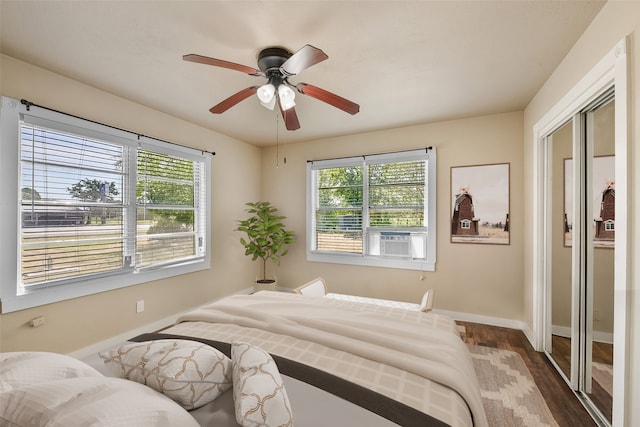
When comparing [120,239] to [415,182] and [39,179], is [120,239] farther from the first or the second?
[415,182]

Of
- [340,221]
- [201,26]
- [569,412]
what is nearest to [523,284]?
[569,412]

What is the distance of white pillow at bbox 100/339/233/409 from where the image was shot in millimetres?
958

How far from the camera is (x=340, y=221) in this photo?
13.6ft

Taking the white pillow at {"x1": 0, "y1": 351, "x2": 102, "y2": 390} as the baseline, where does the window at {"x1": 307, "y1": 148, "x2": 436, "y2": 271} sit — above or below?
above

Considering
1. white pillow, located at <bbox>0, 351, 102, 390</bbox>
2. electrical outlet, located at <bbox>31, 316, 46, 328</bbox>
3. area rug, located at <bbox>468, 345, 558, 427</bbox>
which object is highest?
white pillow, located at <bbox>0, 351, 102, 390</bbox>

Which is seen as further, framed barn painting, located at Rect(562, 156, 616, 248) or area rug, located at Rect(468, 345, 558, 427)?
area rug, located at Rect(468, 345, 558, 427)

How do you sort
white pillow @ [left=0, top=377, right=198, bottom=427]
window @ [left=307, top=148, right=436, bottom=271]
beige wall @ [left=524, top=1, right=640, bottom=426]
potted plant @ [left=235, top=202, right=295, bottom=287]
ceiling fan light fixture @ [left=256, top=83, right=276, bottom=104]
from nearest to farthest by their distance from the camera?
white pillow @ [left=0, top=377, right=198, bottom=427] → beige wall @ [left=524, top=1, right=640, bottom=426] → ceiling fan light fixture @ [left=256, top=83, right=276, bottom=104] → window @ [left=307, top=148, right=436, bottom=271] → potted plant @ [left=235, top=202, right=295, bottom=287]

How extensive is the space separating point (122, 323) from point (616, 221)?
13.1 feet

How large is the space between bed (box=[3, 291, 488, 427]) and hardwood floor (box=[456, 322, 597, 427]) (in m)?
0.92

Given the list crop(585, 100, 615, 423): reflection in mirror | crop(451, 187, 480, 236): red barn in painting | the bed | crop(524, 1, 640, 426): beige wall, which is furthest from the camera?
crop(451, 187, 480, 236): red barn in painting

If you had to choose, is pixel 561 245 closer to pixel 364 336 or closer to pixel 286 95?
pixel 364 336

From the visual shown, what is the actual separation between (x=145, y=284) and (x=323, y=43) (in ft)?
9.88

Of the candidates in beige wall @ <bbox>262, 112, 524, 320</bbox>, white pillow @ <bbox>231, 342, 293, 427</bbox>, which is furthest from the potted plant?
Answer: white pillow @ <bbox>231, 342, 293, 427</bbox>

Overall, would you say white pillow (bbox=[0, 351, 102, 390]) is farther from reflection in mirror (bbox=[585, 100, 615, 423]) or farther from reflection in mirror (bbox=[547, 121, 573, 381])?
reflection in mirror (bbox=[547, 121, 573, 381])
